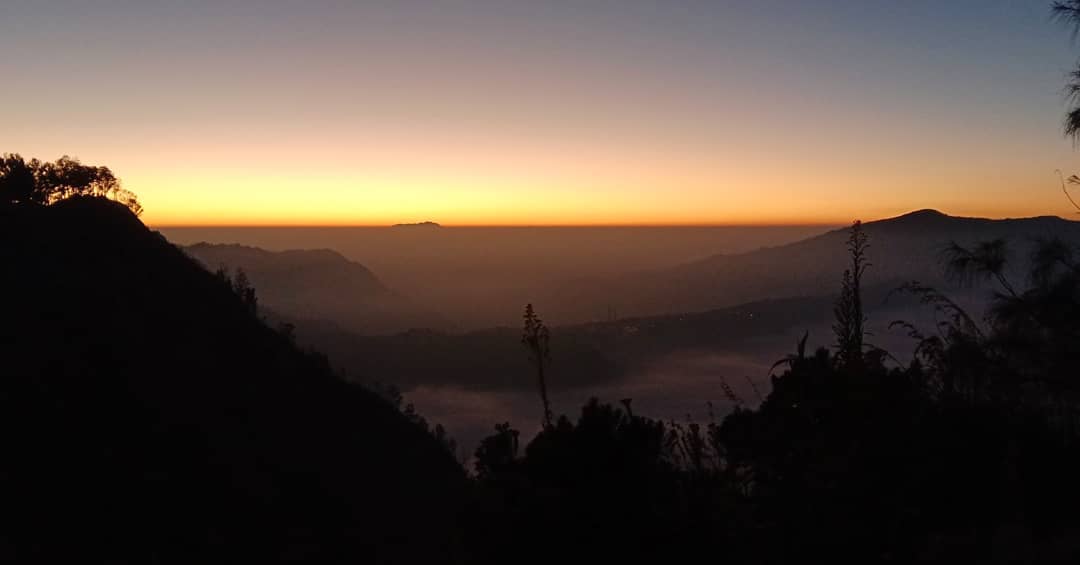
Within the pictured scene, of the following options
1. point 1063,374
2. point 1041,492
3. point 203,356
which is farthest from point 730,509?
point 203,356

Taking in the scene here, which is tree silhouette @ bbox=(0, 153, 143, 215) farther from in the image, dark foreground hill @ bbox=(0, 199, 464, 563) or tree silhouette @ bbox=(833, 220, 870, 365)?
tree silhouette @ bbox=(833, 220, 870, 365)

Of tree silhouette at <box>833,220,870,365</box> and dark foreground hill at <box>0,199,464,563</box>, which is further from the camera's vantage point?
dark foreground hill at <box>0,199,464,563</box>

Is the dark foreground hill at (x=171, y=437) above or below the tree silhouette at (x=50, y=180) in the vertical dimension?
below

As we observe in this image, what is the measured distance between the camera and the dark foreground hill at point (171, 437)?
18.1 meters

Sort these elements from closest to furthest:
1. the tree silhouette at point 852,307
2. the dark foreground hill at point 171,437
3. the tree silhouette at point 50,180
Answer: the tree silhouette at point 852,307
the dark foreground hill at point 171,437
the tree silhouette at point 50,180

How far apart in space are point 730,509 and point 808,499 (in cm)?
90

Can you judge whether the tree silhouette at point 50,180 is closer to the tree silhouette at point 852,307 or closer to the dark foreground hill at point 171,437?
the dark foreground hill at point 171,437

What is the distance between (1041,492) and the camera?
29.5 ft

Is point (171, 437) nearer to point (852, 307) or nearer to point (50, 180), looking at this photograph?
point (852, 307)

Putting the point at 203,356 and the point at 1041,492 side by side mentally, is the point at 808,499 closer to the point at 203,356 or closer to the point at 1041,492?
the point at 1041,492

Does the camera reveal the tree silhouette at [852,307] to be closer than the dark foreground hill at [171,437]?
Yes

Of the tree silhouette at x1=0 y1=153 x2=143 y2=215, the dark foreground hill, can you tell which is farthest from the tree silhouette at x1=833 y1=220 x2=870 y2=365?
the tree silhouette at x1=0 y1=153 x2=143 y2=215

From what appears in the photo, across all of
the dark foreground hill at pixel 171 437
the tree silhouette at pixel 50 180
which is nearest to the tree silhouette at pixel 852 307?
the dark foreground hill at pixel 171 437

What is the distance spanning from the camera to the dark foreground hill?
59.5 ft
